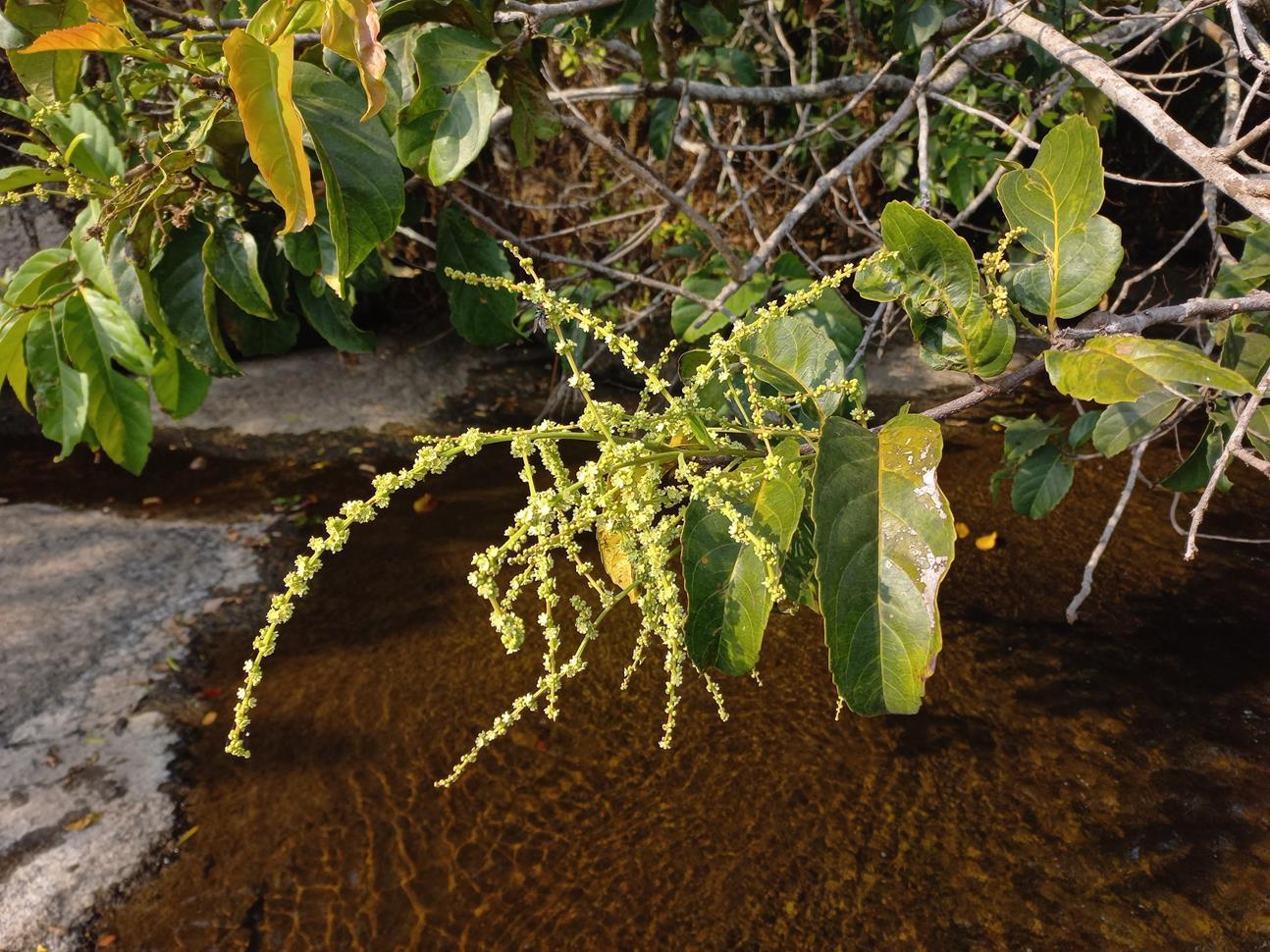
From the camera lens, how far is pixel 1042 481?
6.49ft

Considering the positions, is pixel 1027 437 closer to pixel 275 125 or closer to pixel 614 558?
pixel 614 558

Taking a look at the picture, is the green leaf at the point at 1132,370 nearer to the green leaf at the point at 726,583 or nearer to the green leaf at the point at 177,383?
the green leaf at the point at 726,583

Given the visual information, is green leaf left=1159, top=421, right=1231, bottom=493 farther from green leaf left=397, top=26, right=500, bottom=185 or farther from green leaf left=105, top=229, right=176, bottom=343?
green leaf left=105, top=229, right=176, bottom=343

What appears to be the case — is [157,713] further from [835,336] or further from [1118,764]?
[1118,764]

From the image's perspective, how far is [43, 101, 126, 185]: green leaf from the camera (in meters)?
1.43

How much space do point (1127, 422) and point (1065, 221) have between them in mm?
626

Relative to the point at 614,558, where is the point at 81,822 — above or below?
below

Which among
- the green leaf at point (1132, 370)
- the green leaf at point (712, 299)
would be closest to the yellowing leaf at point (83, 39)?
the green leaf at point (1132, 370)

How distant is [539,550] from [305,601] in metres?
2.37

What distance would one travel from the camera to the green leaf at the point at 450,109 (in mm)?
1090

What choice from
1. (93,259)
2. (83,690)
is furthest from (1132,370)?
(83,690)

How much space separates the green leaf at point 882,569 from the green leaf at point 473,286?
1.03m

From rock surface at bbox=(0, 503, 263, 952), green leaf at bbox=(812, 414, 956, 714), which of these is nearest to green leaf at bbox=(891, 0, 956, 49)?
green leaf at bbox=(812, 414, 956, 714)

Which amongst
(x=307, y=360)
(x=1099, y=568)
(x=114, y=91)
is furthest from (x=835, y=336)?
(x=307, y=360)
